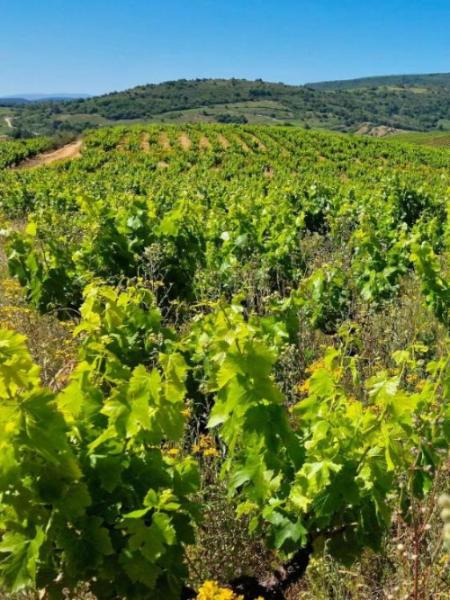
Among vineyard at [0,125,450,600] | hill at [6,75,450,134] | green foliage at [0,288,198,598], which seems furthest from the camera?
hill at [6,75,450,134]

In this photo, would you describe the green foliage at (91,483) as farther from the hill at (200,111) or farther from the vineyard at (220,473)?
the hill at (200,111)

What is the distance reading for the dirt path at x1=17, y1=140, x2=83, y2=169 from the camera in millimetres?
39219

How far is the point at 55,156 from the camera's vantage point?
135ft

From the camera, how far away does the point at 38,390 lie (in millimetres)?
2027

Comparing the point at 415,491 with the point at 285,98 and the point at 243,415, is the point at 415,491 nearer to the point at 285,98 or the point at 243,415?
the point at 243,415

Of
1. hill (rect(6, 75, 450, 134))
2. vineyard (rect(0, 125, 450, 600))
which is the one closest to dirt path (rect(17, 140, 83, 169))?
vineyard (rect(0, 125, 450, 600))

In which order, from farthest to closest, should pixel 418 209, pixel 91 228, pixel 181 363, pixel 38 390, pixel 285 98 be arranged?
pixel 285 98 → pixel 418 209 → pixel 91 228 → pixel 181 363 → pixel 38 390

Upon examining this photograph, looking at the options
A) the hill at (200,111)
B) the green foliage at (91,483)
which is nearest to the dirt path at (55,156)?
the green foliage at (91,483)

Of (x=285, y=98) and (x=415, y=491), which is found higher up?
(x=285, y=98)

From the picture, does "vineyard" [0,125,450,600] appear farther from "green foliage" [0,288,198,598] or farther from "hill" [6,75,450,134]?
"hill" [6,75,450,134]

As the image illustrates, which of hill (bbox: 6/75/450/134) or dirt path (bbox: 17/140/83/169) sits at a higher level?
hill (bbox: 6/75/450/134)

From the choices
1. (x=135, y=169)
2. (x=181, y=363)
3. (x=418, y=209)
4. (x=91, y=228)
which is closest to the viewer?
(x=181, y=363)

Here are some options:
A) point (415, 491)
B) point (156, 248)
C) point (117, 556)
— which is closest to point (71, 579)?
point (117, 556)

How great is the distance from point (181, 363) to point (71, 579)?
941 millimetres
